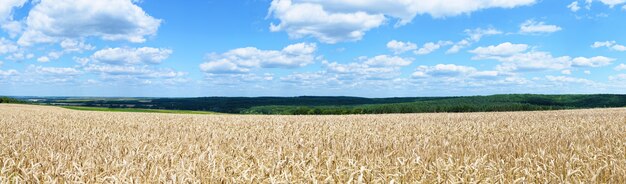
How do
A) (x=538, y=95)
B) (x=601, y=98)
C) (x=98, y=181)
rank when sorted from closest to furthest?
(x=98, y=181) < (x=601, y=98) < (x=538, y=95)

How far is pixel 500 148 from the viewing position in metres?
7.86

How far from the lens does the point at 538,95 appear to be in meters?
106

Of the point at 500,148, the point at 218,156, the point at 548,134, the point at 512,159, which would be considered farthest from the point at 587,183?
the point at 548,134

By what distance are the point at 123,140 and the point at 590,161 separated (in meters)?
7.56

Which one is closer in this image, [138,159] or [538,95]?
[138,159]

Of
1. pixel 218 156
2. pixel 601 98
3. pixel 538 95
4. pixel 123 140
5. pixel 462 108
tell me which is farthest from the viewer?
pixel 538 95

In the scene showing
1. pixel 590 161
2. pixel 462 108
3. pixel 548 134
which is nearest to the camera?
pixel 590 161

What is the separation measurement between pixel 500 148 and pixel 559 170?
2569 mm

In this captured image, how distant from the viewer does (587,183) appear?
4598mm

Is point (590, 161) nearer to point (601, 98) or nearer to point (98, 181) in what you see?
point (98, 181)

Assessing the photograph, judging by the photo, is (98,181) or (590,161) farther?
(590,161)

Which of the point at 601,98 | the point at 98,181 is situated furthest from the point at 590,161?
the point at 601,98

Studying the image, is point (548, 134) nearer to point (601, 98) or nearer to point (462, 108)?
point (462, 108)

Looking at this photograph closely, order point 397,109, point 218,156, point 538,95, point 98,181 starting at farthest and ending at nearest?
point 538,95 → point 397,109 → point 218,156 → point 98,181
